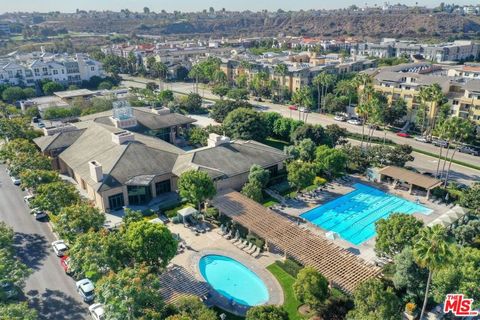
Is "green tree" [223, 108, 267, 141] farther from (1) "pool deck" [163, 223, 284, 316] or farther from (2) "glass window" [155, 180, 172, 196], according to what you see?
(1) "pool deck" [163, 223, 284, 316]

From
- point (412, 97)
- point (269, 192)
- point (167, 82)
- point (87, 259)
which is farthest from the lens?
point (167, 82)

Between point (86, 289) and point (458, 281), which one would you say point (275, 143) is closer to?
point (458, 281)

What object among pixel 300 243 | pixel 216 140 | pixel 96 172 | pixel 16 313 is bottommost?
pixel 300 243

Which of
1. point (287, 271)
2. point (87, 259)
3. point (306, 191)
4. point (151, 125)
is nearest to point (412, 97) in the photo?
point (306, 191)

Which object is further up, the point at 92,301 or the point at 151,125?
the point at 151,125

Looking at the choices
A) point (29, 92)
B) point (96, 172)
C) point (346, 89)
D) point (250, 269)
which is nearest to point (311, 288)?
point (250, 269)

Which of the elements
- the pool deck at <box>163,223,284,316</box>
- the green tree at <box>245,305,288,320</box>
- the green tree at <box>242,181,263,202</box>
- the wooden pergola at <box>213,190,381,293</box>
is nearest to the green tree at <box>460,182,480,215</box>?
the wooden pergola at <box>213,190,381,293</box>

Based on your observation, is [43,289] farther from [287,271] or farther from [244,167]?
[244,167]
